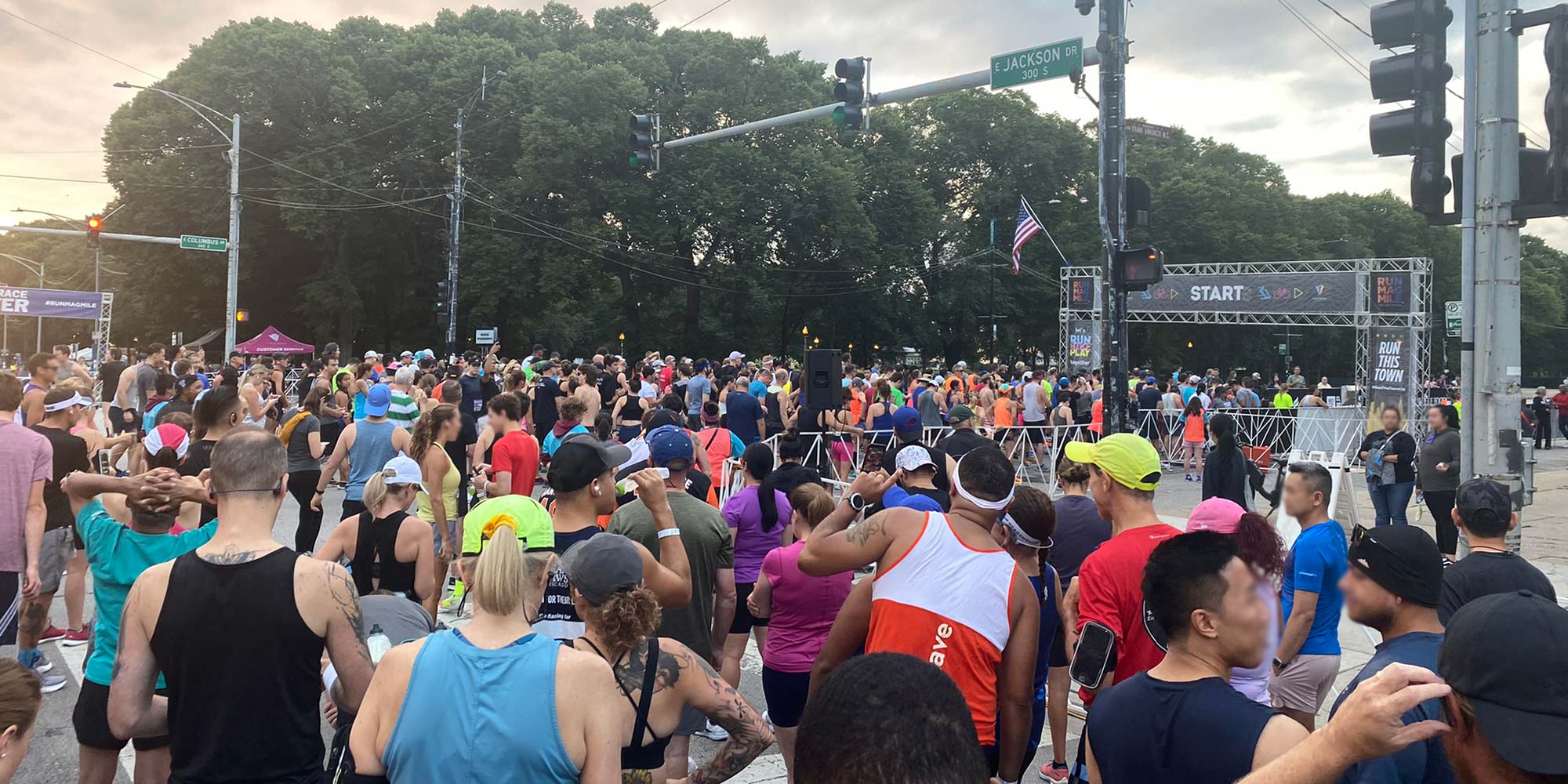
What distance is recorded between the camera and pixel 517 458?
7844mm

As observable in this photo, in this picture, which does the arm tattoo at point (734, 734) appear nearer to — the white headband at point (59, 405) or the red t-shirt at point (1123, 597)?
the red t-shirt at point (1123, 597)

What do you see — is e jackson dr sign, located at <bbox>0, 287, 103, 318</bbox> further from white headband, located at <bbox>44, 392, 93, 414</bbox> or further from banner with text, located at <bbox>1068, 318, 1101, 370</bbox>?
white headband, located at <bbox>44, 392, 93, 414</bbox>

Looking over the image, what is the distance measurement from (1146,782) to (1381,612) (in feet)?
3.70

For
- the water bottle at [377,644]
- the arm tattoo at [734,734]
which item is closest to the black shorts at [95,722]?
the water bottle at [377,644]

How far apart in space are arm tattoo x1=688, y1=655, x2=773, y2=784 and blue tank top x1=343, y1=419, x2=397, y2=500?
564 cm

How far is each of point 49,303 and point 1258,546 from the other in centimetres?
4760

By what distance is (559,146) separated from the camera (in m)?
39.8


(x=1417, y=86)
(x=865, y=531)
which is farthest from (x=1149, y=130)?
(x=865, y=531)

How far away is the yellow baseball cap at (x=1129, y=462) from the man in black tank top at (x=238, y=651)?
274 cm

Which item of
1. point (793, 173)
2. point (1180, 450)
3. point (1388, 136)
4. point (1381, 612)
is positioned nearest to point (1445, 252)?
point (793, 173)

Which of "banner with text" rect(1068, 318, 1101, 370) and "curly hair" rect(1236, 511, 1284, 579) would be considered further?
"banner with text" rect(1068, 318, 1101, 370)

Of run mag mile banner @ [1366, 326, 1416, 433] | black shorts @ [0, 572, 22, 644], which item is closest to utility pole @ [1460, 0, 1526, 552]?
black shorts @ [0, 572, 22, 644]

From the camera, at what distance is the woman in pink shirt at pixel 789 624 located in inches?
186

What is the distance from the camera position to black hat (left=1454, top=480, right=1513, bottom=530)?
425cm
